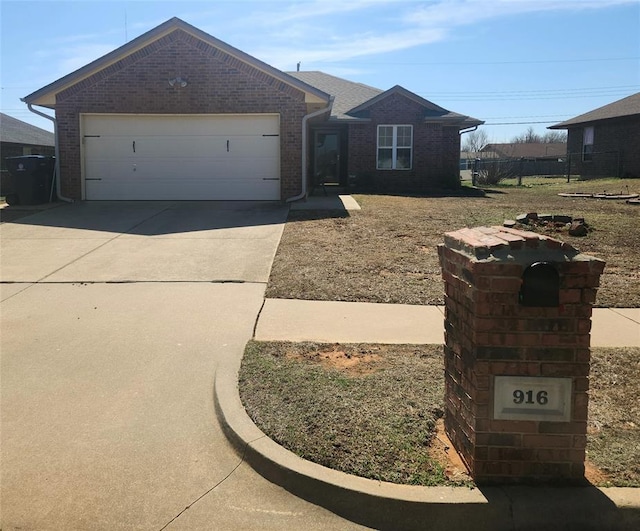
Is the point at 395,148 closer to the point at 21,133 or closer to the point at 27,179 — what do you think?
the point at 27,179

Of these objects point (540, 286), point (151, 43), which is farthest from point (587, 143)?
point (540, 286)

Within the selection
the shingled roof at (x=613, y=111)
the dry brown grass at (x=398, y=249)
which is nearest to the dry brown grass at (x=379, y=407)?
the dry brown grass at (x=398, y=249)

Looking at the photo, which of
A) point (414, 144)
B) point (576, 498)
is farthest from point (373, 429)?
point (414, 144)

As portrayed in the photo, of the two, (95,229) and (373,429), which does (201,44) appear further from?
(373,429)

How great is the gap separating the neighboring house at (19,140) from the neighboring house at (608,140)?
1179 inches

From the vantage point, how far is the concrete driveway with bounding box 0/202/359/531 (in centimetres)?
330

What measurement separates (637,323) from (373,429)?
13.7 feet

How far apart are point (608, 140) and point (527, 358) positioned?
32290mm

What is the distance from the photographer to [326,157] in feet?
78.6

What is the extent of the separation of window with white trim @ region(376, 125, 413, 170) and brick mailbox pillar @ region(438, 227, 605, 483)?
65.9 ft

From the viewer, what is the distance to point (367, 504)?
10.5 ft

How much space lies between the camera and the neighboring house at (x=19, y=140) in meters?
31.3

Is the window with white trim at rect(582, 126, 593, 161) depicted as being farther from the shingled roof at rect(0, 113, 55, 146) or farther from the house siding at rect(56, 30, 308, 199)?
the shingled roof at rect(0, 113, 55, 146)

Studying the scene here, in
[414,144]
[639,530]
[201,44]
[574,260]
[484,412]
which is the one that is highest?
[201,44]
